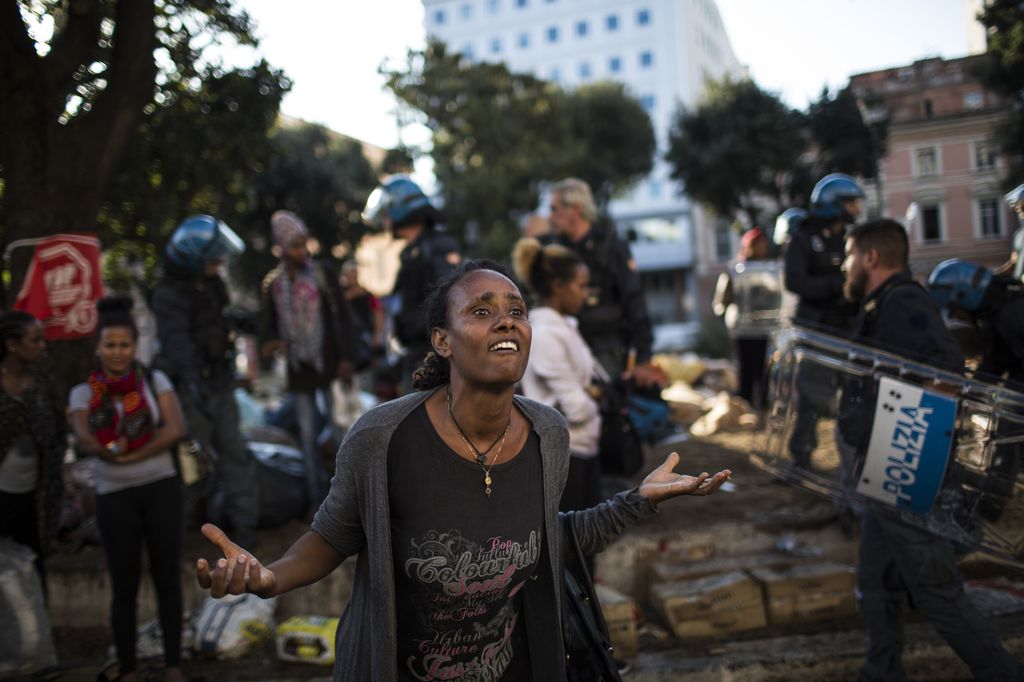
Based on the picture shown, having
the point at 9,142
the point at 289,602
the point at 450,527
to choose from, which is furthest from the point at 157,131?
the point at 450,527

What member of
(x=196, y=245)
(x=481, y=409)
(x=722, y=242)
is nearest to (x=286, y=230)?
(x=196, y=245)

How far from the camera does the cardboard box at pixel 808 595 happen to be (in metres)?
4.80

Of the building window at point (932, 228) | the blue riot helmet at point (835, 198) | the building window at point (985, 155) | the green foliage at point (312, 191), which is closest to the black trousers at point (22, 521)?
the blue riot helmet at point (835, 198)

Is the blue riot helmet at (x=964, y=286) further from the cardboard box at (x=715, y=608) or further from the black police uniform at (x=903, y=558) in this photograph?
the cardboard box at (x=715, y=608)

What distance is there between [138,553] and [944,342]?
387 centimetres

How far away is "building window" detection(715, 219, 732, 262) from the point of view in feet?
165

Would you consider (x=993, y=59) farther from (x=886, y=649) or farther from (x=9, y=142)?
(x=9, y=142)

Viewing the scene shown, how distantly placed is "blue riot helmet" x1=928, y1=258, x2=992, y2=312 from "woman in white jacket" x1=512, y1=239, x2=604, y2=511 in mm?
1791

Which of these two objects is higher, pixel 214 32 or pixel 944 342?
pixel 214 32

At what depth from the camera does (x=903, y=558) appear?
3615 mm

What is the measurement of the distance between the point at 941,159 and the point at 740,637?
6224mm

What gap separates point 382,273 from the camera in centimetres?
915

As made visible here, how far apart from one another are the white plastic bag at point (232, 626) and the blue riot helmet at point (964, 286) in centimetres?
409

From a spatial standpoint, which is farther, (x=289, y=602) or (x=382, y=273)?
(x=382, y=273)
